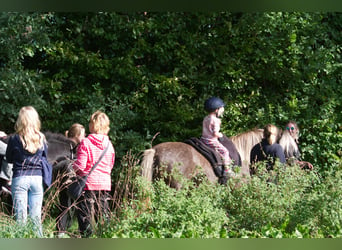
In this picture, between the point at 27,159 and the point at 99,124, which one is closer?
the point at 27,159

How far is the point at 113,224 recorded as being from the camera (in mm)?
5113

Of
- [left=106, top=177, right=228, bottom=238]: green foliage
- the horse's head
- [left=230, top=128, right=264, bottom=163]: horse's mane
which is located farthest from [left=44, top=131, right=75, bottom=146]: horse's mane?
[left=230, top=128, right=264, bottom=163]: horse's mane

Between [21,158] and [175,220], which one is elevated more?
[21,158]

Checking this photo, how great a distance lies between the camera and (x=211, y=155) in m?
7.70

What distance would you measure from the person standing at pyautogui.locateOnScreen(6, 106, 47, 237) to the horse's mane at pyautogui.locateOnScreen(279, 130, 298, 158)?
412 centimetres

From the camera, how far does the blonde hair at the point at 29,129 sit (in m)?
5.64

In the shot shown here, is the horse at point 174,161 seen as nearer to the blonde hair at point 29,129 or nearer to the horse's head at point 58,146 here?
the horse's head at point 58,146

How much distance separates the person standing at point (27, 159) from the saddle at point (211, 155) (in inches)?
104

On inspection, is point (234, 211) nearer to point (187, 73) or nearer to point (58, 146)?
point (58, 146)

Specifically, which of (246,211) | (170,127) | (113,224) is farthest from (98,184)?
(170,127)

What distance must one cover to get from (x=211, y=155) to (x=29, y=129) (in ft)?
9.67

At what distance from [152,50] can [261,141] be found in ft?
14.3

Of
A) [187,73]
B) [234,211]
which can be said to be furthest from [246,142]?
[187,73]

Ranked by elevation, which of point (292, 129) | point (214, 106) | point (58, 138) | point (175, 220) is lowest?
point (175, 220)
